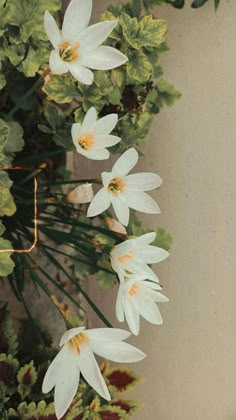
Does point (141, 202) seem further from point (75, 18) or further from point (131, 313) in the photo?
point (75, 18)

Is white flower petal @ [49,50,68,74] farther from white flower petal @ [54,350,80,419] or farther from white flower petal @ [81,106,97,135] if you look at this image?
white flower petal @ [54,350,80,419]

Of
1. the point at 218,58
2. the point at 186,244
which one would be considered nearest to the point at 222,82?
the point at 218,58

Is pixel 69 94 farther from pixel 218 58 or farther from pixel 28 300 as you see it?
pixel 28 300

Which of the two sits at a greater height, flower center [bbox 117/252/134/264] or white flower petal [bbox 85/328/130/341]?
flower center [bbox 117/252/134/264]

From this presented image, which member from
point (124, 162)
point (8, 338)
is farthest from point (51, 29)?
point (8, 338)

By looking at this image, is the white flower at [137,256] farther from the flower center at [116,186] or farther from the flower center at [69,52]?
the flower center at [69,52]

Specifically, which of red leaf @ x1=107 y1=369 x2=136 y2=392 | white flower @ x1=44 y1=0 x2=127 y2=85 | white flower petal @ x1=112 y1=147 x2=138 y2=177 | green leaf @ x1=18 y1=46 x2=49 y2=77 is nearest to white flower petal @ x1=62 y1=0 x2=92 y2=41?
white flower @ x1=44 y1=0 x2=127 y2=85
